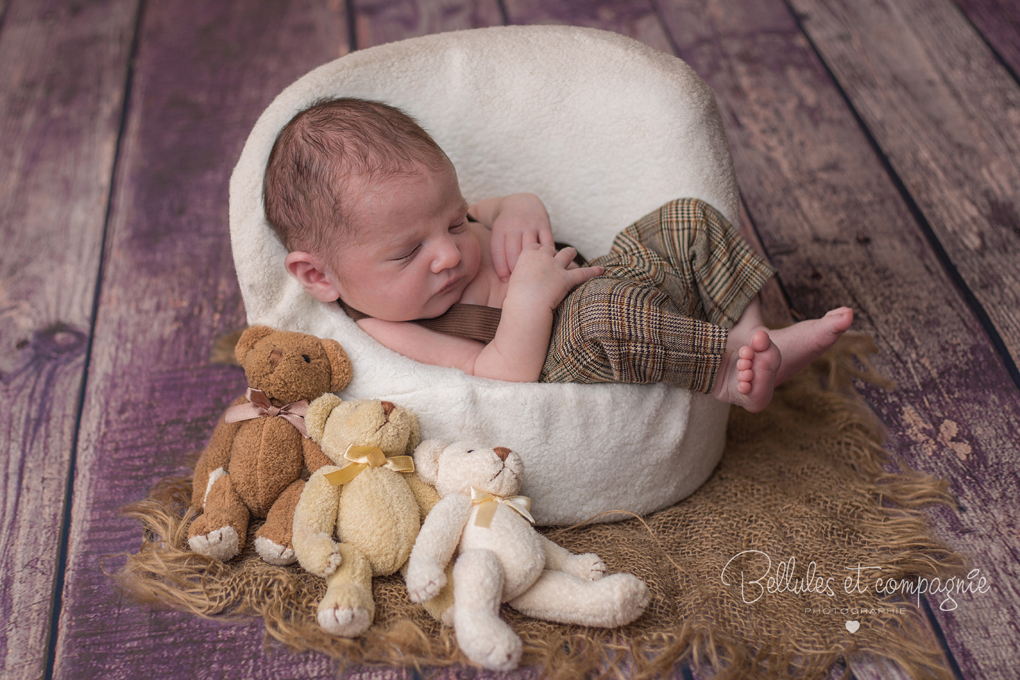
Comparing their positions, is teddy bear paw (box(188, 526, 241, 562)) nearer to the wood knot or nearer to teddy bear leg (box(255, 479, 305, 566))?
teddy bear leg (box(255, 479, 305, 566))

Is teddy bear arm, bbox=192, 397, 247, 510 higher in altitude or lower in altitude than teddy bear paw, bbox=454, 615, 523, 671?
higher

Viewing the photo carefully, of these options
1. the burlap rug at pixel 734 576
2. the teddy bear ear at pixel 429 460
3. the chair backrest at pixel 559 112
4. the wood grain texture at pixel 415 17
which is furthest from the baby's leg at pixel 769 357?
the wood grain texture at pixel 415 17

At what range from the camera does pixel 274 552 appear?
1037mm

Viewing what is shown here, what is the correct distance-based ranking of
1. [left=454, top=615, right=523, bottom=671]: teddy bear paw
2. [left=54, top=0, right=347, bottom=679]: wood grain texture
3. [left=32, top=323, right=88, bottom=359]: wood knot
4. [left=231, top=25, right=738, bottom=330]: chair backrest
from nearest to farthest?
1. [left=454, top=615, right=523, bottom=671]: teddy bear paw
2. [left=54, top=0, right=347, bottom=679]: wood grain texture
3. [left=231, top=25, right=738, bottom=330]: chair backrest
4. [left=32, top=323, right=88, bottom=359]: wood knot

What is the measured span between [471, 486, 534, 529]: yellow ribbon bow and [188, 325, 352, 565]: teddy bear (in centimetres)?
23

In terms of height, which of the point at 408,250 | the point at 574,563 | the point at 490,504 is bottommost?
the point at 574,563

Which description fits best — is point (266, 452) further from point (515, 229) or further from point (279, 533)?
point (515, 229)

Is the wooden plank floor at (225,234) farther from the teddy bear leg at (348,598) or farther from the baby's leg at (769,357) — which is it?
the baby's leg at (769,357)

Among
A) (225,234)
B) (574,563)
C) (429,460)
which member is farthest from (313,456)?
(225,234)

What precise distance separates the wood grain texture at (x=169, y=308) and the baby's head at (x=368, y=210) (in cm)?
41

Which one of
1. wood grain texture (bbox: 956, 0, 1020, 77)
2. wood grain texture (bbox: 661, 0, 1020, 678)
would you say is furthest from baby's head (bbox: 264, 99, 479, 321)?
wood grain texture (bbox: 956, 0, 1020, 77)

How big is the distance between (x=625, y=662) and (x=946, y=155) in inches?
55.3

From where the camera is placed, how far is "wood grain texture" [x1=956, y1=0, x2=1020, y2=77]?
1.97m

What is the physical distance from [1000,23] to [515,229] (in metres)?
1.55
